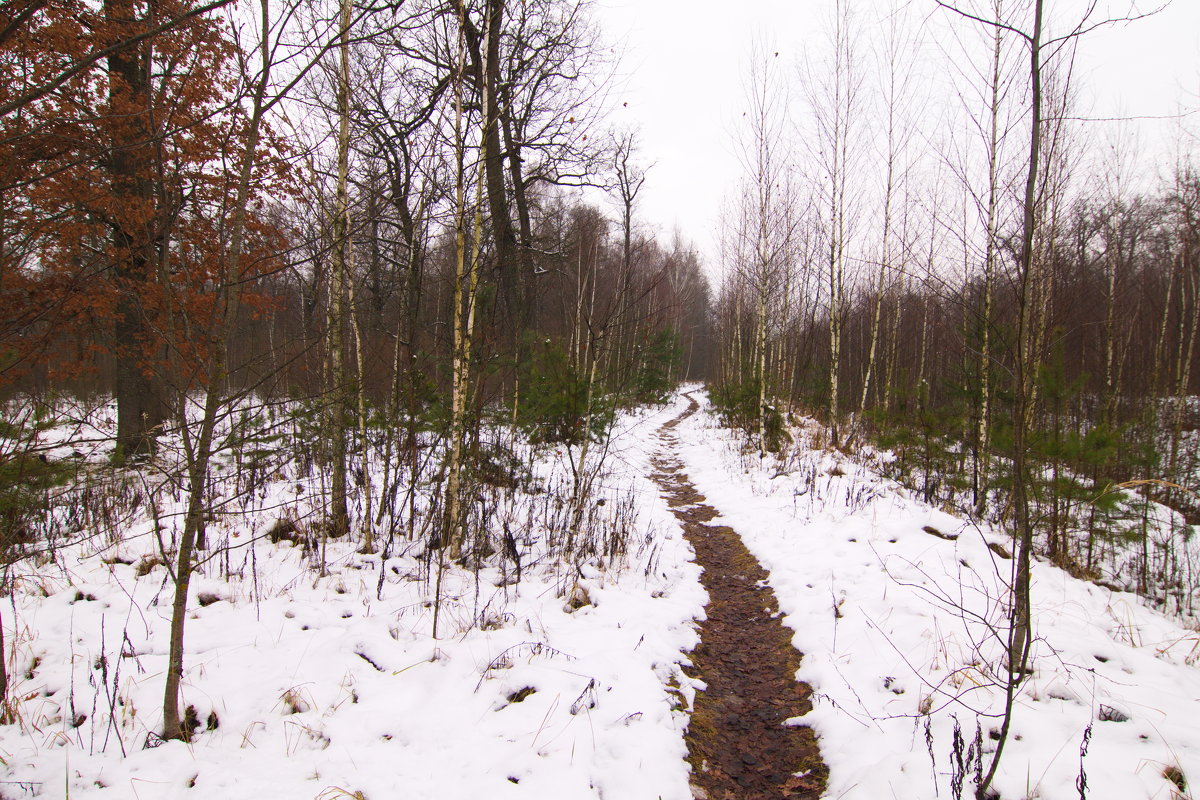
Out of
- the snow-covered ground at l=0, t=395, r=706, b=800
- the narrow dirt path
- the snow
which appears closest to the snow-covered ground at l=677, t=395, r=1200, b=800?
the snow

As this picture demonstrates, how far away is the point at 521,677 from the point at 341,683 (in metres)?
1.00

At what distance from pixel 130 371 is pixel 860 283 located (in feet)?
67.8

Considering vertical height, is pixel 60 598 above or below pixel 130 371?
below

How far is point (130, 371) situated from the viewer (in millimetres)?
7949

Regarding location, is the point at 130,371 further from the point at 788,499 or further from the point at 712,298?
the point at 712,298

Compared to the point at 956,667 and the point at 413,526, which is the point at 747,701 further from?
the point at 413,526

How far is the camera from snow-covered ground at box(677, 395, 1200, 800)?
224 centimetres

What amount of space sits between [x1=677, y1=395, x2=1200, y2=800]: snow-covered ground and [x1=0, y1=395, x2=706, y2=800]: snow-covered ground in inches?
38.3

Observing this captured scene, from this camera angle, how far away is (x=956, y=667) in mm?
3104

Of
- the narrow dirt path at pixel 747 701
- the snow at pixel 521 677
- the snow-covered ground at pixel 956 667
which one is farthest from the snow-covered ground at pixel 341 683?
the snow-covered ground at pixel 956 667

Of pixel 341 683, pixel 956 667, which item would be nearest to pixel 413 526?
pixel 341 683

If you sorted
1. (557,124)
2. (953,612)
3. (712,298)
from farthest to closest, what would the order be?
(712,298)
(557,124)
(953,612)

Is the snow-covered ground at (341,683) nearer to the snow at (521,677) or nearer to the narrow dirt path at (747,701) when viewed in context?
the snow at (521,677)

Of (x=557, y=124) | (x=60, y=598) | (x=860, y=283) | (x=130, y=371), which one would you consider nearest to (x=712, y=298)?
(x=860, y=283)
